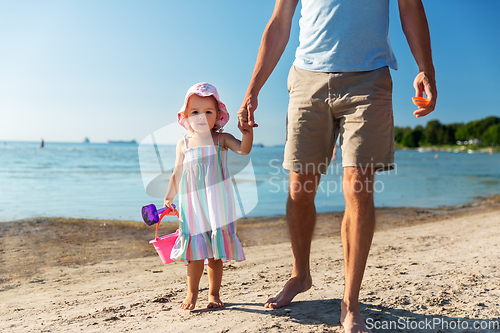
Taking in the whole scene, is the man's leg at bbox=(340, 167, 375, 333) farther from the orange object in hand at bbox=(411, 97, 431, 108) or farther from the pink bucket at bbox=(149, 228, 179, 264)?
the pink bucket at bbox=(149, 228, 179, 264)

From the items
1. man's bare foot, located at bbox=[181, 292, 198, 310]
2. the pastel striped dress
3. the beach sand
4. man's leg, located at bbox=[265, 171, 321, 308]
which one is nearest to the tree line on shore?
the beach sand

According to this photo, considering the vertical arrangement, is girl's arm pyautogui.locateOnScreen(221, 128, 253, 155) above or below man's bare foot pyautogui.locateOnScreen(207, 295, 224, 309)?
above

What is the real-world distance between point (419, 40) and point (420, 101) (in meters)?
0.39

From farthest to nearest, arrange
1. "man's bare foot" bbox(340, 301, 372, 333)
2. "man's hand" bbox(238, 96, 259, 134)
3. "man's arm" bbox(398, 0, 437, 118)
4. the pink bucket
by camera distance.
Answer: the pink bucket → "man's hand" bbox(238, 96, 259, 134) → "man's arm" bbox(398, 0, 437, 118) → "man's bare foot" bbox(340, 301, 372, 333)

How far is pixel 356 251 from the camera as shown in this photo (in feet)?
6.11

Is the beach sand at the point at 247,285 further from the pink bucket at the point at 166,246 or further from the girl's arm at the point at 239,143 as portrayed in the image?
the girl's arm at the point at 239,143

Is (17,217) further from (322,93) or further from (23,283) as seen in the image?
(322,93)

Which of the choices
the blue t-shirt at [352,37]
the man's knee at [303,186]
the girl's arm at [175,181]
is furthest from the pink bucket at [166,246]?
the blue t-shirt at [352,37]

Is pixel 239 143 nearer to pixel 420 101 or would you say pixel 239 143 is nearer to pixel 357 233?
pixel 357 233

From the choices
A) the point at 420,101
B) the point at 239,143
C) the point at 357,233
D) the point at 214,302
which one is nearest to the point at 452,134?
the point at 420,101

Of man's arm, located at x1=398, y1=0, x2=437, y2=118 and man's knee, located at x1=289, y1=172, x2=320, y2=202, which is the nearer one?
man's arm, located at x1=398, y1=0, x2=437, y2=118

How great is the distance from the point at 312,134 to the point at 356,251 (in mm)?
688

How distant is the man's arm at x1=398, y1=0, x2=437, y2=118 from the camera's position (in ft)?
6.51

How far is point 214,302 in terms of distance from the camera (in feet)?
7.28
